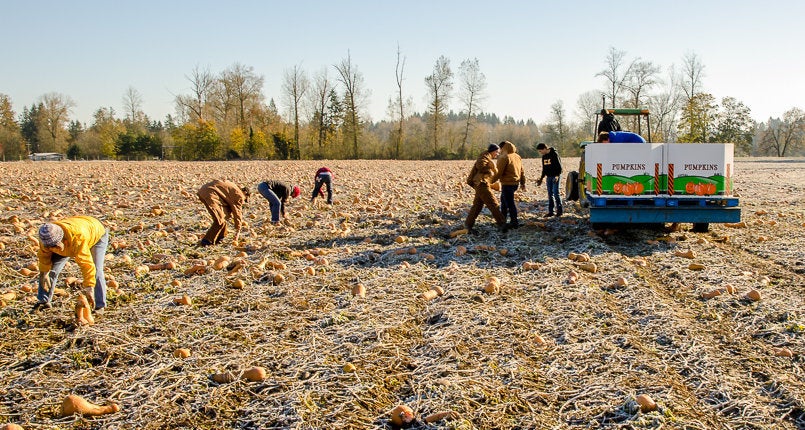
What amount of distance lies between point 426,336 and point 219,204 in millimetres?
6187

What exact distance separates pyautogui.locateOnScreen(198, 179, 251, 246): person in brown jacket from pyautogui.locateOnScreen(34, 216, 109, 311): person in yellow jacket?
3427 mm

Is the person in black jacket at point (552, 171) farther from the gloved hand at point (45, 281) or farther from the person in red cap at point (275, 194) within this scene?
the gloved hand at point (45, 281)

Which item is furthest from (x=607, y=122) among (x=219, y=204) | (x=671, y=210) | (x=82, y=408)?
(x=82, y=408)

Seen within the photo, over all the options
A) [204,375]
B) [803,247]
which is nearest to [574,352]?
[204,375]

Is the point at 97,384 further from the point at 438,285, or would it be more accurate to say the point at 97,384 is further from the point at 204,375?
the point at 438,285

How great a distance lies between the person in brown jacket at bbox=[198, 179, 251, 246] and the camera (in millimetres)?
10127

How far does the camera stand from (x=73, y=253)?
607cm

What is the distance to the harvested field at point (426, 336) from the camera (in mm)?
4223

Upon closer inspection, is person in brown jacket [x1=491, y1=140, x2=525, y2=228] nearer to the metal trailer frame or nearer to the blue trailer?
the blue trailer

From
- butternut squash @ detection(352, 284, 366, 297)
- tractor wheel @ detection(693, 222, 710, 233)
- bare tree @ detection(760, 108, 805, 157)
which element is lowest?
butternut squash @ detection(352, 284, 366, 297)

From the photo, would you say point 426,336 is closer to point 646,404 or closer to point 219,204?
point 646,404

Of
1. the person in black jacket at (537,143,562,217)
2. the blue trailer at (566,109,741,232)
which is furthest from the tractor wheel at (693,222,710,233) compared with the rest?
the person in black jacket at (537,143,562,217)

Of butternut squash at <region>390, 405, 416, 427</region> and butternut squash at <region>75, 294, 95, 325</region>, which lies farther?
butternut squash at <region>75, 294, 95, 325</region>

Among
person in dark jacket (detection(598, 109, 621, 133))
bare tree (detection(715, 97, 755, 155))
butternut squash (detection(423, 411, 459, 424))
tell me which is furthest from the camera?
bare tree (detection(715, 97, 755, 155))
